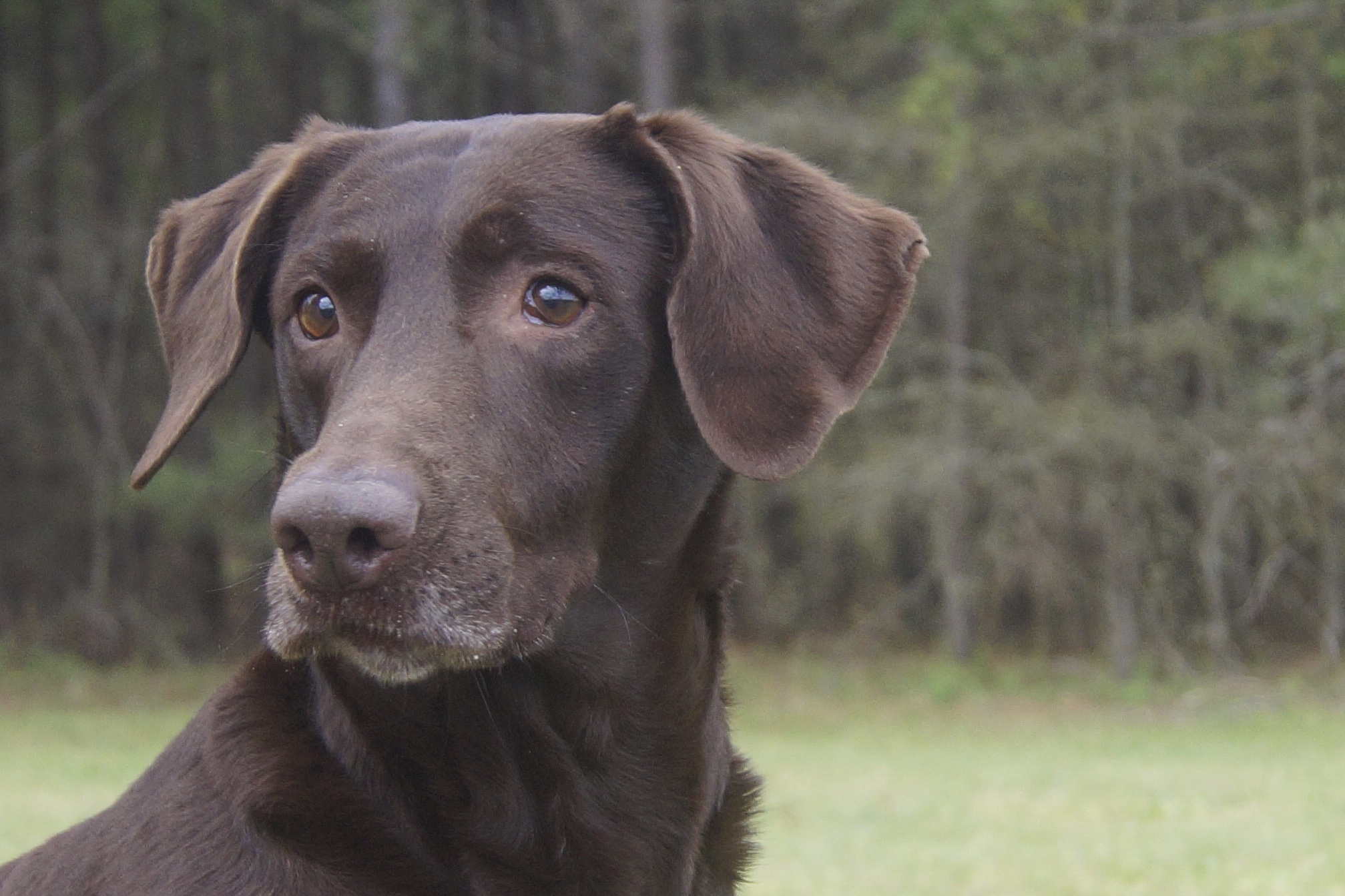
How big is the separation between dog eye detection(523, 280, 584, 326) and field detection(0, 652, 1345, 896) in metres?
1.08

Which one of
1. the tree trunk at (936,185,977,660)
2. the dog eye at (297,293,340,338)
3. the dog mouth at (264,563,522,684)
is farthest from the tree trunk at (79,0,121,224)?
the dog mouth at (264,563,522,684)

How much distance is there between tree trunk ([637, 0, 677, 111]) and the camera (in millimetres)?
17328

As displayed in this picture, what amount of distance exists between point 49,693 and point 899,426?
10.6 metres

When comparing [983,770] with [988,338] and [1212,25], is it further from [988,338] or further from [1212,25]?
[988,338]

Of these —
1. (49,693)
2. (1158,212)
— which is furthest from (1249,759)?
(49,693)

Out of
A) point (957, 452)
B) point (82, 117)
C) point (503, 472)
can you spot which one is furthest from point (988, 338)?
point (503, 472)

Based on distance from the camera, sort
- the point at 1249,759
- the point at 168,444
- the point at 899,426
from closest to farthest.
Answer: the point at 168,444 → the point at 1249,759 → the point at 899,426

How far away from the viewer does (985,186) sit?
18.8 metres

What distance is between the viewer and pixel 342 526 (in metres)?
2.50

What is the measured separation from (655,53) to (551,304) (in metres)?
15.0

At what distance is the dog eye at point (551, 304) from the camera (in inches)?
121

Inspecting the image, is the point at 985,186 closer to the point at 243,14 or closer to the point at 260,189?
the point at 243,14

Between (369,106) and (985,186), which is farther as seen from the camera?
(369,106)

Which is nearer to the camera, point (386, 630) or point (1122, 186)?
point (386, 630)
